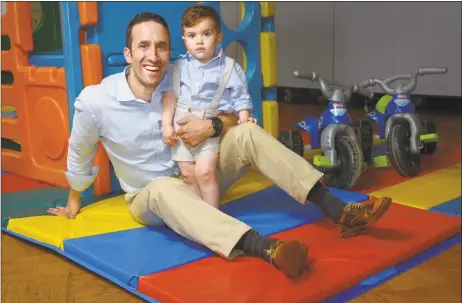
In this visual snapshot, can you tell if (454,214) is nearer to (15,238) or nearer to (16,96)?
(15,238)

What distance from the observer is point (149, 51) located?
28.1 inches

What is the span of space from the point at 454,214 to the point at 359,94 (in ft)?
1.29

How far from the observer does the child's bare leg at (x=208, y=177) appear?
79 cm

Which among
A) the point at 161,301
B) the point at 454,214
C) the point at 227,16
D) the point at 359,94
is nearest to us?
the point at 161,301

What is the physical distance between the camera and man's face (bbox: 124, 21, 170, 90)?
0.71 meters

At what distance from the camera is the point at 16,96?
1092 millimetres

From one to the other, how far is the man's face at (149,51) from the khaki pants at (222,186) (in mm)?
142

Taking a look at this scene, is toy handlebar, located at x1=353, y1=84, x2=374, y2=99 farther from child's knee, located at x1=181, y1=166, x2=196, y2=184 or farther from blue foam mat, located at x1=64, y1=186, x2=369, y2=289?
child's knee, located at x1=181, y1=166, x2=196, y2=184

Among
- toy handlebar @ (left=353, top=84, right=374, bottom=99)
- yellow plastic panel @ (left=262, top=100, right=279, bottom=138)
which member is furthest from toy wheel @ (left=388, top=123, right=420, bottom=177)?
yellow plastic panel @ (left=262, top=100, right=279, bottom=138)

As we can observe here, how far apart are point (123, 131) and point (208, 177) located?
0.14m

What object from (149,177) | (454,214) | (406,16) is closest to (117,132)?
(149,177)

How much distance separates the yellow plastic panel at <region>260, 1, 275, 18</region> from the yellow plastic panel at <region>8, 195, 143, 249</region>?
47 centimetres

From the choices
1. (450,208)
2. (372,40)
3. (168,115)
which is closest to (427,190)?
(450,208)

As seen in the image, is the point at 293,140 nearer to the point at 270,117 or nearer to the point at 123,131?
the point at 270,117
